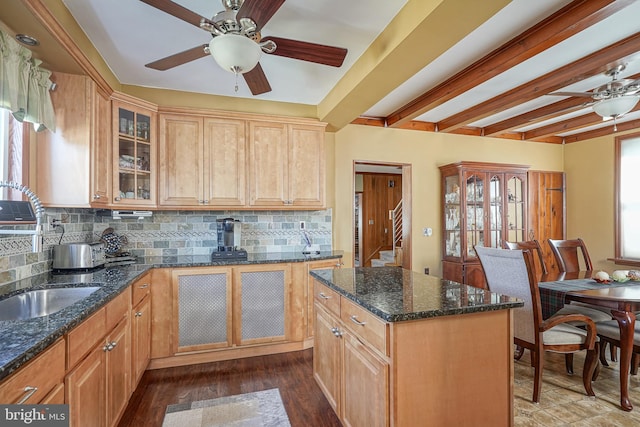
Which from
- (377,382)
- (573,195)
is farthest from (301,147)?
(573,195)

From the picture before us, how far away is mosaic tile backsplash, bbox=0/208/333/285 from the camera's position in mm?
2586

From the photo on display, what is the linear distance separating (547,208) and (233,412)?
5606 millimetres

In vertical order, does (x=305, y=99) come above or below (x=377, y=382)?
above

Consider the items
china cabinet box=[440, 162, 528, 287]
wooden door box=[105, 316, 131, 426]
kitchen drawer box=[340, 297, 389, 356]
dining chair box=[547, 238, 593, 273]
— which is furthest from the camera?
china cabinet box=[440, 162, 528, 287]

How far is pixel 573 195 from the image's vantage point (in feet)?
17.5

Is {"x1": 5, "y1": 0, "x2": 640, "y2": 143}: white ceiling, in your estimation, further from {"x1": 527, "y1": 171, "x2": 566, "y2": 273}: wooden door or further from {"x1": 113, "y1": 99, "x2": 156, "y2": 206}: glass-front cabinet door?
{"x1": 527, "y1": 171, "x2": 566, "y2": 273}: wooden door

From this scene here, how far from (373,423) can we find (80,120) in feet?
8.99

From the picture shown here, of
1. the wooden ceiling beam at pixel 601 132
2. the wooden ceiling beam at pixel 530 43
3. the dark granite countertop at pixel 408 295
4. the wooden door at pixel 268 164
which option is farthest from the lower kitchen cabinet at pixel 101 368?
the wooden ceiling beam at pixel 601 132

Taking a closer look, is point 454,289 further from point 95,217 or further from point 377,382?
point 95,217

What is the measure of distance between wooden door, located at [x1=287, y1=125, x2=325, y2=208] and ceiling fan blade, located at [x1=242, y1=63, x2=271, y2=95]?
0.99 meters

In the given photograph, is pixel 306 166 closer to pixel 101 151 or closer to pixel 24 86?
pixel 101 151

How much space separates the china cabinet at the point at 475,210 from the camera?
14.4ft

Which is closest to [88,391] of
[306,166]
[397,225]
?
[306,166]

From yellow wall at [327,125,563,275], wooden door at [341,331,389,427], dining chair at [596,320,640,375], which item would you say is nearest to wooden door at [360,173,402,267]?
yellow wall at [327,125,563,275]
